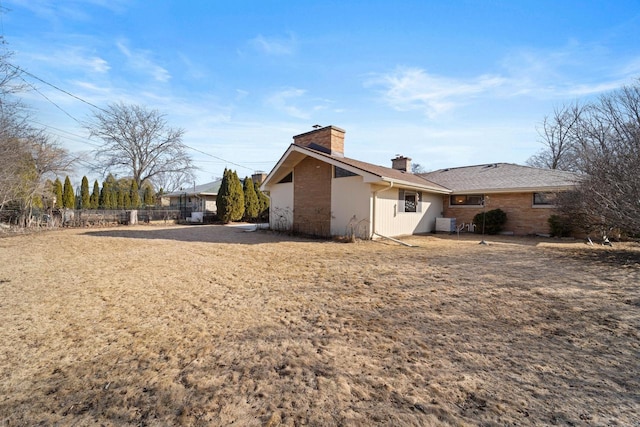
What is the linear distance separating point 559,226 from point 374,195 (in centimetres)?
900

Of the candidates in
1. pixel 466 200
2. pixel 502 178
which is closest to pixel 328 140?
pixel 466 200

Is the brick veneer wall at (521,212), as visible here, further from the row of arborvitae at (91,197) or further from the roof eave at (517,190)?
the row of arborvitae at (91,197)

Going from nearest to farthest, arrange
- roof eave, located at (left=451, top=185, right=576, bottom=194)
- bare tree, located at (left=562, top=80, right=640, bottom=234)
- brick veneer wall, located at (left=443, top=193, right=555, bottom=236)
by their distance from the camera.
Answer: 1. bare tree, located at (left=562, top=80, right=640, bottom=234)
2. roof eave, located at (left=451, top=185, right=576, bottom=194)
3. brick veneer wall, located at (left=443, top=193, right=555, bottom=236)

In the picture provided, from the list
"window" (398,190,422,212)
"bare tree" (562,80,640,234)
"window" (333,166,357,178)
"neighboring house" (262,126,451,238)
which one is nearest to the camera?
"bare tree" (562,80,640,234)

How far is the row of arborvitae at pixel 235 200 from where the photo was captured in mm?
21500

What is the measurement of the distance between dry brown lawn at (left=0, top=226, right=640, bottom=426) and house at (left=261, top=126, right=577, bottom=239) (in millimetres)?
5634

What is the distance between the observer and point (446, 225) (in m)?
15.4

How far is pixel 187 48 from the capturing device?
11.8 meters

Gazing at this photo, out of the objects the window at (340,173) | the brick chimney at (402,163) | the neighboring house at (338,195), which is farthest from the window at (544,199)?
the window at (340,173)

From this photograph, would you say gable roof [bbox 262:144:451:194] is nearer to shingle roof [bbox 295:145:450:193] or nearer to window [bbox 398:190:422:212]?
shingle roof [bbox 295:145:450:193]

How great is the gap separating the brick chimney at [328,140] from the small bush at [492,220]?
26.0 feet

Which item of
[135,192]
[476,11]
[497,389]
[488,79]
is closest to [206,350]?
[497,389]

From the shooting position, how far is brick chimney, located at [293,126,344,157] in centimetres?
1319

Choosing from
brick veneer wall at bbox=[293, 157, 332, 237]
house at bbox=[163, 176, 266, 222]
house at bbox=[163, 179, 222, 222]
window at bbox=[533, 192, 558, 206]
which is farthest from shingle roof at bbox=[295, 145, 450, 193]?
house at bbox=[163, 179, 222, 222]
